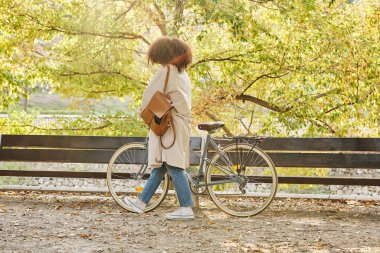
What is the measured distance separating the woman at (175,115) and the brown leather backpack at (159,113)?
6 centimetres

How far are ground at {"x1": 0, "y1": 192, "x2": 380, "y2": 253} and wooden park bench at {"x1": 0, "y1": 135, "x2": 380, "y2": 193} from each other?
364 mm

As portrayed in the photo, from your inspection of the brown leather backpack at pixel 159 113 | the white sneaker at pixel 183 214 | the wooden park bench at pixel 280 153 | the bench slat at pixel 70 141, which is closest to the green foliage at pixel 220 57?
the bench slat at pixel 70 141

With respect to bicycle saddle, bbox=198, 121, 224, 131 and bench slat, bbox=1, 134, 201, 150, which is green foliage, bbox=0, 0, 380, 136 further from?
bicycle saddle, bbox=198, 121, 224, 131

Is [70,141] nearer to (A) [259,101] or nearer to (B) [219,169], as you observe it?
(B) [219,169]

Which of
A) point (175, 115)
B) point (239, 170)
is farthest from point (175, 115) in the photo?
point (239, 170)

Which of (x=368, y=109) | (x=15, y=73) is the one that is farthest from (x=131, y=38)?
(x=368, y=109)

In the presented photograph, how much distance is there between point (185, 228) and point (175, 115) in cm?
118

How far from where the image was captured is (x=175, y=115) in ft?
22.8

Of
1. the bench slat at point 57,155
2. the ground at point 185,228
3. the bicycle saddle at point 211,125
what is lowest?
the ground at point 185,228

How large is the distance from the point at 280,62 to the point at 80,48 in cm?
402

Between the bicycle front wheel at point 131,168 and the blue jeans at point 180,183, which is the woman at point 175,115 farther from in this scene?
the bicycle front wheel at point 131,168

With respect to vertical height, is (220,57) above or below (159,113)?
above

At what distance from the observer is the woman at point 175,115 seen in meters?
6.88

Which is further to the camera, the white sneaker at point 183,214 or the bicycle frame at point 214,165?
the bicycle frame at point 214,165
